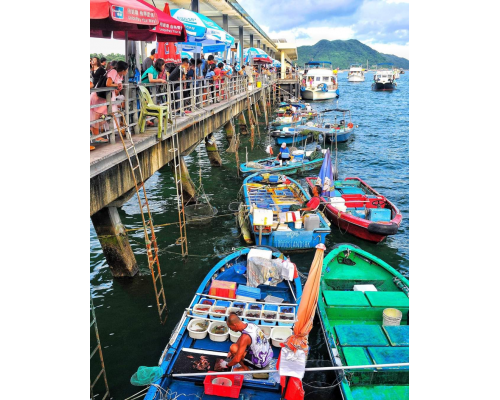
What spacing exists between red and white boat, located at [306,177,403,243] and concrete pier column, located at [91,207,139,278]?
24.6 ft

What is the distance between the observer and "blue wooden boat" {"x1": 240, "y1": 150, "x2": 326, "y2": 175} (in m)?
21.7

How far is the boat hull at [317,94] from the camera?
6344cm

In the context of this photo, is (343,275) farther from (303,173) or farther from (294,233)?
(303,173)

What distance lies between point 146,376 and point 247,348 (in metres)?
1.70

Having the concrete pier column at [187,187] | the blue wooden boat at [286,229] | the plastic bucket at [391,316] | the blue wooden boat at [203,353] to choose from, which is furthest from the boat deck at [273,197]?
the plastic bucket at [391,316]

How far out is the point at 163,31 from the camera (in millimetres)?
9984

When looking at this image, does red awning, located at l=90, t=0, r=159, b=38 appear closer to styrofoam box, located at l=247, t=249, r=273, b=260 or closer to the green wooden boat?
styrofoam box, located at l=247, t=249, r=273, b=260

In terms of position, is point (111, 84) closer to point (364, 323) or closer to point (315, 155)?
point (364, 323)

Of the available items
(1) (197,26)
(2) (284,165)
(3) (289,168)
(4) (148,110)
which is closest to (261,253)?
(4) (148,110)

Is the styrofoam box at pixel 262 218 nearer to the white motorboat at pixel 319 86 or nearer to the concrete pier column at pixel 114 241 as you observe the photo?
the concrete pier column at pixel 114 241

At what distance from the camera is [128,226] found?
1548cm

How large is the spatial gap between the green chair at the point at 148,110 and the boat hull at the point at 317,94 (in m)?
56.1

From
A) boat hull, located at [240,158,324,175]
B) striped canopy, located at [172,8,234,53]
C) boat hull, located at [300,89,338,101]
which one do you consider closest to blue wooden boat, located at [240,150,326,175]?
boat hull, located at [240,158,324,175]

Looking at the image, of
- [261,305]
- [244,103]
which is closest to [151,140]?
[261,305]
